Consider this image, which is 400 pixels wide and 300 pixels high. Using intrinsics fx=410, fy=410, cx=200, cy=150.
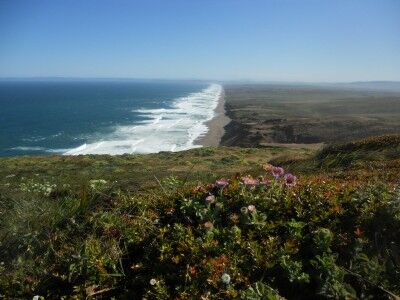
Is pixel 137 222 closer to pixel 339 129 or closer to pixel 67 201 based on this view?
pixel 67 201

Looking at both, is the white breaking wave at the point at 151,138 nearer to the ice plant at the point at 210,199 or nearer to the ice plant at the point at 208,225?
the ice plant at the point at 210,199

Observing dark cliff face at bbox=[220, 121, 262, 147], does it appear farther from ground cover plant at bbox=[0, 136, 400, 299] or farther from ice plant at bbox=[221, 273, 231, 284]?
ice plant at bbox=[221, 273, 231, 284]

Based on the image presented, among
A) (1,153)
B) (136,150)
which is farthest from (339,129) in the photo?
(1,153)

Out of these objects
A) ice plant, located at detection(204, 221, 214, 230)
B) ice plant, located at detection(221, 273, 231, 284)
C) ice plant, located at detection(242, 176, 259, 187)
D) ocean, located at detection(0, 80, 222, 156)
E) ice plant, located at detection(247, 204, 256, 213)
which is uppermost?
ice plant, located at detection(242, 176, 259, 187)

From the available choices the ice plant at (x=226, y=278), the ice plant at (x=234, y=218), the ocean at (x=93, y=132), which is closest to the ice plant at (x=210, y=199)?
the ice plant at (x=234, y=218)

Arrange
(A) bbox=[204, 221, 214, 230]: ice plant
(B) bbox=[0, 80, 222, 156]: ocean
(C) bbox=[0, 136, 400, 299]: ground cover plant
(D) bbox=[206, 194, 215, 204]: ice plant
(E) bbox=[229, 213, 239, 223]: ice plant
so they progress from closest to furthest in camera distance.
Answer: (C) bbox=[0, 136, 400, 299]: ground cover plant, (A) bbox=[204, 221, 214, 230]: ice plant, (E) bbox=[229, 213, 239, 223]: ice plant, (D) bbox=[206, 194, 215, 204]: ice plant, (B) bbox=[0, 80, 222, 156]: ocean

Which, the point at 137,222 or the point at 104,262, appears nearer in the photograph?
the point at 104,262

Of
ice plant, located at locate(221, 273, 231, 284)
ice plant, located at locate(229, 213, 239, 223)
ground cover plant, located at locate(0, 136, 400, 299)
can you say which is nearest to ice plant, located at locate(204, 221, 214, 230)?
ground cover plant, located at locate(0, 136, 400, 299)

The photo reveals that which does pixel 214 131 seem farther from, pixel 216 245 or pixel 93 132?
pixel 216 245
